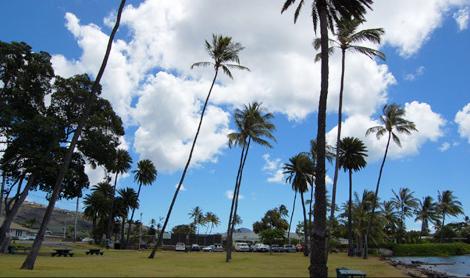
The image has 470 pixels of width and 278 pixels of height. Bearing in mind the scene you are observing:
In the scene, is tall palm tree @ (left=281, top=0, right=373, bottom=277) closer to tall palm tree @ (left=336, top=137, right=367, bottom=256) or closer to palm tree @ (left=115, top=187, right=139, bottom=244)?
tall palm tree @ (left=336, top=137, right=367, bottom=256)

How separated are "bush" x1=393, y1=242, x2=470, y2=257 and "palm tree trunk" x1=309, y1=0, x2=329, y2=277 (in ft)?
227

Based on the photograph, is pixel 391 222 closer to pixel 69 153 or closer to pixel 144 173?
pixel 144 173

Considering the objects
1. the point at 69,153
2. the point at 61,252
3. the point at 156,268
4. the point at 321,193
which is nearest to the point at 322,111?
the point at 321,193

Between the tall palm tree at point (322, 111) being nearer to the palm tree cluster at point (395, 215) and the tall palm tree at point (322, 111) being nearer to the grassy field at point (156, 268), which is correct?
the grassy field at point (156, 268)

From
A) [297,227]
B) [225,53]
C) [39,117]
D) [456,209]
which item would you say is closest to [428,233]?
[456,209]

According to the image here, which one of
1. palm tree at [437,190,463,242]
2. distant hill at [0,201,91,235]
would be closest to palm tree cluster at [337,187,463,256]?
palm tree at [437,190,463,242]

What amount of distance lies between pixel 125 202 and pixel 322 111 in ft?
244

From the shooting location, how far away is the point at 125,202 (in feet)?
293

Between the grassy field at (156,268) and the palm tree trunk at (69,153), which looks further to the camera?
the palm tree trunk at (69,153)

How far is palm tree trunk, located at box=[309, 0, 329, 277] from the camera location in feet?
60.7

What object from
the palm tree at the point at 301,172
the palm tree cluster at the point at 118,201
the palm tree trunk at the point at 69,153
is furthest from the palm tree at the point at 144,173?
the palm tree trunk at the point at 69,153

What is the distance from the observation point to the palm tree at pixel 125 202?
288ft

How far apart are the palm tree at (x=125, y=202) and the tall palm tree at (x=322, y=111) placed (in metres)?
70.2

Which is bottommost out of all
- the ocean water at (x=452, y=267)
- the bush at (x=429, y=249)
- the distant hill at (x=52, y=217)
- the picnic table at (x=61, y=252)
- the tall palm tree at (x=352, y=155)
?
the picnic table at (x=61, y=252)
